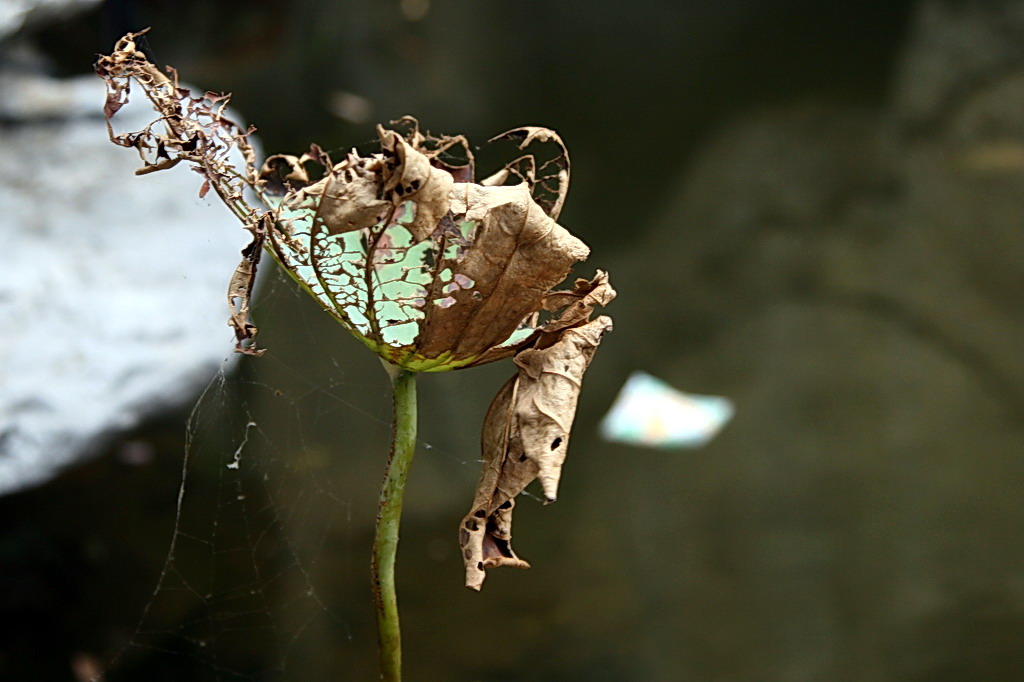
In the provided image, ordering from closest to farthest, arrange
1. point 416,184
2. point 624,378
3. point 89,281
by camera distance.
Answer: point 416,184 < point 89,281 < point 624,378

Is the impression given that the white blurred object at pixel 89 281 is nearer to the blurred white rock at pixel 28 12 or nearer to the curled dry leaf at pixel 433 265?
the blurred white rock at pixel 28 12

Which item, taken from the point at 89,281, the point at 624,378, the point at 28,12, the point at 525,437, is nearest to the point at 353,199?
the point at 525,437

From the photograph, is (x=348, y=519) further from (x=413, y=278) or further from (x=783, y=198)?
(x=783, y=198)

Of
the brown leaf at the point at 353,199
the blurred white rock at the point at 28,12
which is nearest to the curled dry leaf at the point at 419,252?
the brown leaf at the point at 353,199

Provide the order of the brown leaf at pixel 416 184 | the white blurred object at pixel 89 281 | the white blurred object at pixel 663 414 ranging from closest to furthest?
the brown leaf at pixel 416 184 → the white blurred object at pixel 89 281 → the white blurred object at pixel 663 414

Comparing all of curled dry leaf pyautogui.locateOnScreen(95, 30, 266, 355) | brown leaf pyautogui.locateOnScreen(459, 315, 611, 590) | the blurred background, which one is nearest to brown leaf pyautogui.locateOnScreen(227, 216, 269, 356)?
curled dry leaf pyautogui.locateOnScreen(95, 30, 266, 355)

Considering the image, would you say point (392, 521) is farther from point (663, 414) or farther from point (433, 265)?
point (663, 414)

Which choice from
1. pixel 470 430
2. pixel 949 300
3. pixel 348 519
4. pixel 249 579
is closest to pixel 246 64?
pixel 470 430
